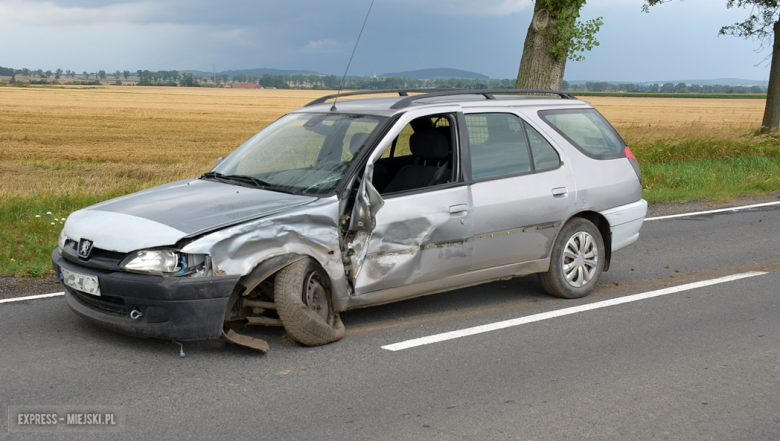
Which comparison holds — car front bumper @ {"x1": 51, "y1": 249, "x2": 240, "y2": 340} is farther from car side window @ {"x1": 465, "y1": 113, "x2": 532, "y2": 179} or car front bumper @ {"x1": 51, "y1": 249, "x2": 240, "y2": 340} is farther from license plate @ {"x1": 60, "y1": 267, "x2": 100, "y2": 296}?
car side window @ {"x1": 465, "y1": 113, "x2": 532, "y2": 179}

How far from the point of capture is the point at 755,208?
1163 centimetres

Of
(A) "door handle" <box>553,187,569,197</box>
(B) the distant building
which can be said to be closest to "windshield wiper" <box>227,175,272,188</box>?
(A) "door handle" <box>553,187,569,197</box>

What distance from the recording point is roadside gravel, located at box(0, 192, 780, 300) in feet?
20.8

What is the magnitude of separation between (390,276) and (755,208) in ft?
28.7

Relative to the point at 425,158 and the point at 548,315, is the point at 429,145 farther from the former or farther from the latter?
the point at 548,315

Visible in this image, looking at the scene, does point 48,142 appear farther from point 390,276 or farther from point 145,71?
point 145,71

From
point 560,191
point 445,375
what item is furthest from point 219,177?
point 560,191

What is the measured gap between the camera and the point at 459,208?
5418mm

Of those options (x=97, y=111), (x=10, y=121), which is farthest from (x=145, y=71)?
(x=10, y=121)

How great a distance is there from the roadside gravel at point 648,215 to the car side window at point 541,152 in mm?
4282

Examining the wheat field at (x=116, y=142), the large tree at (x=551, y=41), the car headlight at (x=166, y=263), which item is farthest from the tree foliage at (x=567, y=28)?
the car headlight at (x=166, y=263)

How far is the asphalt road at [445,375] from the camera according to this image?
374 cm

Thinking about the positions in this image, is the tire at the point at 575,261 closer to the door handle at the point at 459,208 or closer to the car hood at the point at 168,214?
the door handle at the point at 459,208

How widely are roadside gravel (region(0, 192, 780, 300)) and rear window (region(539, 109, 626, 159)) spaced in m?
4.61
